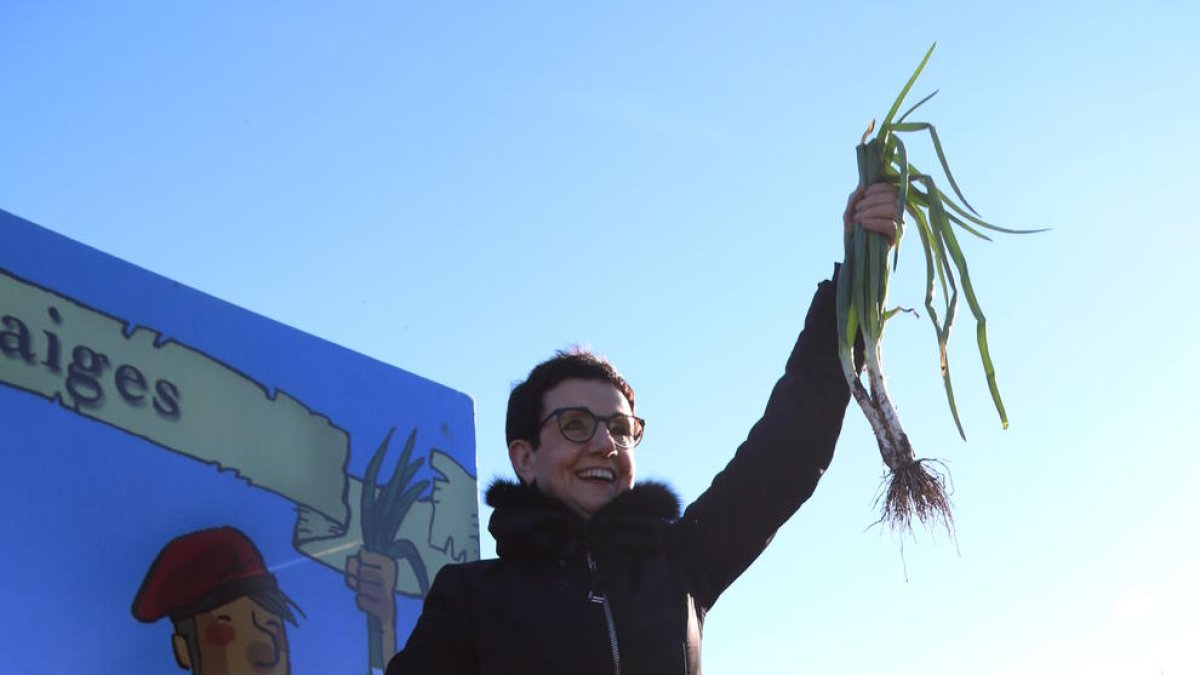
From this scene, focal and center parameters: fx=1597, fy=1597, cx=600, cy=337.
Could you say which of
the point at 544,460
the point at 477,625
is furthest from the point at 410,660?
the point at 544,460

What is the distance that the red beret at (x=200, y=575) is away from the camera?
3.96 m

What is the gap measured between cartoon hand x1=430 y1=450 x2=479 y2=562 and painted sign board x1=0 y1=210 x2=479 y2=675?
0.01 m

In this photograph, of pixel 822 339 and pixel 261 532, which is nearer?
pixel 822 339

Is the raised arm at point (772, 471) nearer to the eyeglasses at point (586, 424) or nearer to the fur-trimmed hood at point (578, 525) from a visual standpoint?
the fur-trimmed hood at point (578, 525)

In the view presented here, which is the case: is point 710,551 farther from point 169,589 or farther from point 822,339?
point 169,589

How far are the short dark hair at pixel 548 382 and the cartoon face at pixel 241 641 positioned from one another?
0.82 meters

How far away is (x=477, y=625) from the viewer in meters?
3.54

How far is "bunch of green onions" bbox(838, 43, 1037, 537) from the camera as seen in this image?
3516 millimetres

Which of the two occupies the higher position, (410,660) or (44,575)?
(44,575)

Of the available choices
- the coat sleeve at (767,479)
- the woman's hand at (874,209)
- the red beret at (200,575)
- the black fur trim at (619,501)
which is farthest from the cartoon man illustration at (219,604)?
the woman's hand at (874,209)

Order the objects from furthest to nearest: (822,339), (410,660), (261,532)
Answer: (261,532), (822,339), (410,660)

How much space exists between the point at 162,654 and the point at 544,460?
106cm

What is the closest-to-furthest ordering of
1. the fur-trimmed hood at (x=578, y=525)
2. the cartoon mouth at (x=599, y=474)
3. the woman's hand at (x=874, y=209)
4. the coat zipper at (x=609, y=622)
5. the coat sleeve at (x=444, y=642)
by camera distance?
the coat zipper at (x=609, y=622), the coat sleeve at (x=444, y=642), the fur-trimmed hood at (x=578, y=525), the woman's hand at (x=874, y=209), the cartoon mouth at (x=599, y=474)

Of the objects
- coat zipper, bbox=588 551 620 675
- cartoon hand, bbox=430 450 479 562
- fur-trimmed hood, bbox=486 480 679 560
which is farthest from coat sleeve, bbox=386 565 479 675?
cartoon hand, bbox=430 450 479 562
